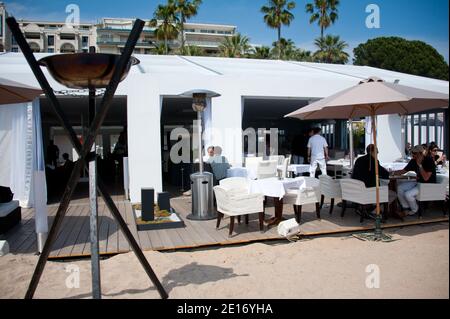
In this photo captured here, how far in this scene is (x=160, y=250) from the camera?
4820 mm

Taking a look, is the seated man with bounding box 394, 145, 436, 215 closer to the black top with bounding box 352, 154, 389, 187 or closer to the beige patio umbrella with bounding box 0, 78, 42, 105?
the black top with bounding box 352, 154, 389, 187

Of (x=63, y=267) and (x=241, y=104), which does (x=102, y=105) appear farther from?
(x=241, y=104)

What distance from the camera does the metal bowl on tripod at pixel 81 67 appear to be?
265 centimetres

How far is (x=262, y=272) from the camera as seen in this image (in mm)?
3988

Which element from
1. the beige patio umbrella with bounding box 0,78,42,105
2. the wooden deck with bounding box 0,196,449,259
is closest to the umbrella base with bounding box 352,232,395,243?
the wooden deck with bounding box 0,196,449,259

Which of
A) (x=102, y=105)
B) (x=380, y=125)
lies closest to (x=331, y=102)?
(x=102, y=105)

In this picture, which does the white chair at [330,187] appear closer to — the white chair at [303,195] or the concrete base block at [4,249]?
the white chair at [303,195]

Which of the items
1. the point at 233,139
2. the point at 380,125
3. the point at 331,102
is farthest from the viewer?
the point at 380,125

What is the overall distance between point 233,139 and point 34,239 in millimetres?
4950

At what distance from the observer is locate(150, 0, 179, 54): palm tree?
27078 millimetres

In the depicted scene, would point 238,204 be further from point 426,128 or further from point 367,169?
point 426,128

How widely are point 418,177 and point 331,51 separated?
30329 mm
